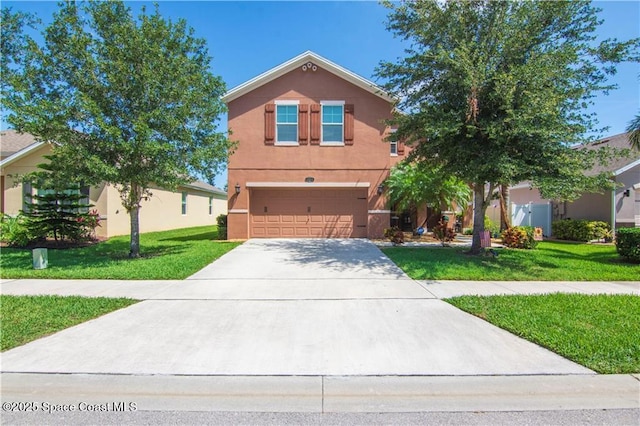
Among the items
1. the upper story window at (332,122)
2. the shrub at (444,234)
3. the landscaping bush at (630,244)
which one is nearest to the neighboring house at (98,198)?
the upper story window at (332,122)

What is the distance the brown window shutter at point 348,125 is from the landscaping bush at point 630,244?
32.7 ft

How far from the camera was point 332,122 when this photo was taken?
585 inches

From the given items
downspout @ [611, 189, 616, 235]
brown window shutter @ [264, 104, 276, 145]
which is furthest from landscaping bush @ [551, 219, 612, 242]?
brown window shutter @ [264, 104, 276, 145]

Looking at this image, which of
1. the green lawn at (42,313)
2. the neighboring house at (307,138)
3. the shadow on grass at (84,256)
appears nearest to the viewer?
the green lawn at (42,313)

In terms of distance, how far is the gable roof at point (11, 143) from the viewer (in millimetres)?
15875

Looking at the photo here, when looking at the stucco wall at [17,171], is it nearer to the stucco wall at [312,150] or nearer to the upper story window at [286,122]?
the stucco wall at [312,150]

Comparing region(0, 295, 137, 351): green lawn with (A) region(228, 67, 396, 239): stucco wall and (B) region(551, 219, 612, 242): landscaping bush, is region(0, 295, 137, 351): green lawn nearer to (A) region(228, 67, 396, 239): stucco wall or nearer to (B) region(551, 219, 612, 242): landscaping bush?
(A) region(228, 67, 396, 239): stucco wall

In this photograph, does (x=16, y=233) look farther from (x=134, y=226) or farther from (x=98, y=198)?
(x=134, y=226)

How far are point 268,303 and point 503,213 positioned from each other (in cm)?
1351

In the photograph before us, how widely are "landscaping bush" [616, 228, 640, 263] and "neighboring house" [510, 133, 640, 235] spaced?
336 centimetres

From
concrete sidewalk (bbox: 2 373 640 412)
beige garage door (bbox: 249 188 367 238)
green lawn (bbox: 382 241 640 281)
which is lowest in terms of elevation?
concrete sidewalk (bbox: 2 373 640 412)

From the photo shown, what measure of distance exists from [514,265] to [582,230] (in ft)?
29.2

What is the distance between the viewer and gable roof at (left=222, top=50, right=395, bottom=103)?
570 inches

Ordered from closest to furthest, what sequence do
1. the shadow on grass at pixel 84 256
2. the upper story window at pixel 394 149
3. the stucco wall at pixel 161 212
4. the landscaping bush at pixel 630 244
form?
1. the shadow on grass at pixel 84 256
2. the landscaping bush at pixel 630 244
3. the stucco wall at pixel 161 212
4. the upper story window at pixel 394 149
